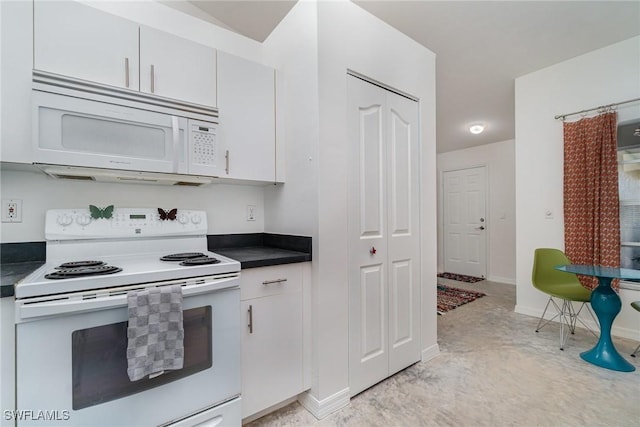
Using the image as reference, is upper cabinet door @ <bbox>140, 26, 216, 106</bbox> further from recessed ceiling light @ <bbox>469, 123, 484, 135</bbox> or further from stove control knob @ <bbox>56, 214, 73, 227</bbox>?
recessed ceiling light @ <bbox>469, 123, 484, 135</bbox>

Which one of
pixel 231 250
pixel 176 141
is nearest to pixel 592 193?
pixel 231 250

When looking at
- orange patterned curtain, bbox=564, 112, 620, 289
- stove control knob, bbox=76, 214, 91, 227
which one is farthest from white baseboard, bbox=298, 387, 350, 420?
orange patterned curtain, bbox=564, 112, 620, 289

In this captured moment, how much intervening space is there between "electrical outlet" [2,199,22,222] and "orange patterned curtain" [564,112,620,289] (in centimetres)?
436

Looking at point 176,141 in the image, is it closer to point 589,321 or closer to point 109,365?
point 109,365

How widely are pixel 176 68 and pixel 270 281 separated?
4.43ft

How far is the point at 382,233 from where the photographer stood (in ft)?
6.39

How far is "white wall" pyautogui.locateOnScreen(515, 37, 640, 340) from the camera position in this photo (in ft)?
8.55

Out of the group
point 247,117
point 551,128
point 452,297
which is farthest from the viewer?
point 452,297

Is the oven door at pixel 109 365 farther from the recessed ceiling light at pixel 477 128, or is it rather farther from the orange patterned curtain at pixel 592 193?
the recessed ceiling light at pixel 477 128

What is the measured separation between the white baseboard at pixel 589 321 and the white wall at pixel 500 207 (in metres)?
1.66

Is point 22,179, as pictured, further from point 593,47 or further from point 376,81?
point 593,47

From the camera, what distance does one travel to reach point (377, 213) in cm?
193

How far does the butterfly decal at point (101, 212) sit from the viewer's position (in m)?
1.55

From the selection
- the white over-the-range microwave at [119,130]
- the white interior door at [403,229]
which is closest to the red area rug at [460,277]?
the white interior door at [403,229]
